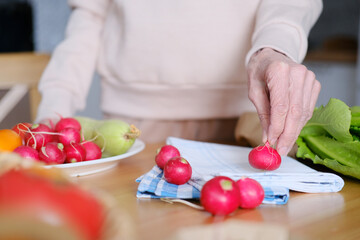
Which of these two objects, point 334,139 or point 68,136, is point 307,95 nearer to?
point 334,139

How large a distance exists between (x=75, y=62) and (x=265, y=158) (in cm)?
85

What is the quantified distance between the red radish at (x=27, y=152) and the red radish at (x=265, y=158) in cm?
41

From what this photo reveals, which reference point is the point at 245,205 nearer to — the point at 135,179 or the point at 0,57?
the point at 135,179

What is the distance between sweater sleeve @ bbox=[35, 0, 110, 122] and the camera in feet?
4.53

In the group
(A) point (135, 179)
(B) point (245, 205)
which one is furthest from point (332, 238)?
(A) point (135, 179)

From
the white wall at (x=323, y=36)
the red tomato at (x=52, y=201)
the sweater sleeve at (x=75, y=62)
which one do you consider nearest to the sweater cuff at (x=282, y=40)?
the sweater sleeve at (x=75, y=62)

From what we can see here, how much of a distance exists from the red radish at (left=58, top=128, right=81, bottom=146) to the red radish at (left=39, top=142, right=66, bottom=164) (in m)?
0.05

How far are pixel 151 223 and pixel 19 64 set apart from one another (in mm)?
2126

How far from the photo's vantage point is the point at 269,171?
2.75ft

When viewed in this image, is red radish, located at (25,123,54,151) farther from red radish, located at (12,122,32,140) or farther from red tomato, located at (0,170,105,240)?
red tomato, located at (0,170,105,240)

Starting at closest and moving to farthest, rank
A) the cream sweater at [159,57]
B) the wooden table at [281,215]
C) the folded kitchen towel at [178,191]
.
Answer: the wooden table at [281,215] → the folded kitchen towel at [178,191] → the cream sweater at [159,57]

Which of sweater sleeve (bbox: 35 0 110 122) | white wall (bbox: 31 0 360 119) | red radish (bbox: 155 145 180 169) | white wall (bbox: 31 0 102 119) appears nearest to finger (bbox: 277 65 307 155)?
red radish (bbox: 155 145 180 169)

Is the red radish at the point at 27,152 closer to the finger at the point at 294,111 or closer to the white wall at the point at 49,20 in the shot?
the finger at the point at 294,111

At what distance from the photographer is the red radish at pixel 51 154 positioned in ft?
2.78
